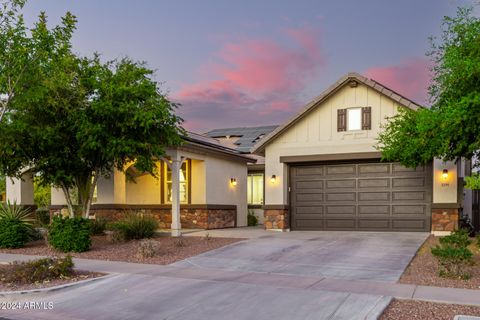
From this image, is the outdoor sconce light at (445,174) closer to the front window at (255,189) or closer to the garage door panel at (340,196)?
the garage door panel at (340,196)

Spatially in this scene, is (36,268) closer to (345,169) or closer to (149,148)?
(149,148)

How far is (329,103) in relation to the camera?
16.9m

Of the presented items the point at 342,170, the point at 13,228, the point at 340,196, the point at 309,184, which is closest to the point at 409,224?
the point at 340,196

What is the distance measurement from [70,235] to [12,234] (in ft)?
8.75

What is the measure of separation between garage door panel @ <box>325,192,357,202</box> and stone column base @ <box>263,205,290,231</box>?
64.2 inches

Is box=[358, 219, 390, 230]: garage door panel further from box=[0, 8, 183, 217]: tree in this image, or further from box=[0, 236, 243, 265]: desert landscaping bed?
box=[0, 8, 183, 217]: tree

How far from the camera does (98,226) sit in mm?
17000

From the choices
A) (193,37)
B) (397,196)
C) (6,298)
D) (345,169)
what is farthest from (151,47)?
(6,298)

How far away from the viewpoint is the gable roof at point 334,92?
50.8 ft

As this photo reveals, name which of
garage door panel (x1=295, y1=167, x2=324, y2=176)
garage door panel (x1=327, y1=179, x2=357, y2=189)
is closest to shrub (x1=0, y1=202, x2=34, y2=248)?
garage door panel (x1=295, y1=167, x2=324, y2=176)

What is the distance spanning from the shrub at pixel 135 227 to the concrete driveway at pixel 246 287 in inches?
134

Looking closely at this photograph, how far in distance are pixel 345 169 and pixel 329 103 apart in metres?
2.43

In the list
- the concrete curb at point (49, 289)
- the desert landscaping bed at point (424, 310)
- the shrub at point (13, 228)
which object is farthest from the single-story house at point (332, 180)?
the desert landscaping bed at point (424, 310)

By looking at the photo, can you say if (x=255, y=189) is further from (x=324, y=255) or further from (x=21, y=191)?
(x=324, y=255)
